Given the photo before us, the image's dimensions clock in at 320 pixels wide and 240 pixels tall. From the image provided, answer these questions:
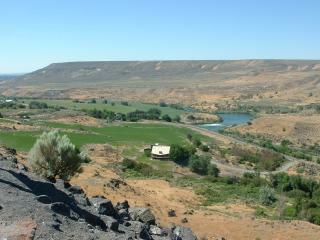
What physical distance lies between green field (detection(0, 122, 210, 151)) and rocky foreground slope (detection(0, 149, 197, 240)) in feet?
110

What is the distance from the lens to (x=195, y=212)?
3203cm

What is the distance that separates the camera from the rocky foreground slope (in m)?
15.1

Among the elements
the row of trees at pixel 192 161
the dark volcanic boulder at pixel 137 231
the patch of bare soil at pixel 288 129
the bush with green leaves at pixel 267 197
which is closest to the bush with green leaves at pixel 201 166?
the row of trees at pixel 192 161

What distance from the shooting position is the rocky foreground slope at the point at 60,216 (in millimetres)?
15055

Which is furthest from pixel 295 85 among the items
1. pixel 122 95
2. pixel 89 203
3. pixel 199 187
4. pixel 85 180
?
pixel 89 203

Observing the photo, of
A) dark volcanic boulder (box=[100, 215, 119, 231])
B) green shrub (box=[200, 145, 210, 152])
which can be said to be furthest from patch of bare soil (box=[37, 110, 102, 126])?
dark volcanic boulder (box=[100, 215, 119, 231])

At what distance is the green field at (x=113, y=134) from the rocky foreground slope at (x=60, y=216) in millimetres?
33598

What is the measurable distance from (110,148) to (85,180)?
28.9 meters

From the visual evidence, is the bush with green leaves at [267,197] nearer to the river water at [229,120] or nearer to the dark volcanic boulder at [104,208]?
the dark volcanic boulder at [104,208]

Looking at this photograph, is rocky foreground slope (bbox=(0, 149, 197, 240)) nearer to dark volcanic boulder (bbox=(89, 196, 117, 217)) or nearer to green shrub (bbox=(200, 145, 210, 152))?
dark volcanic boulder (bbox=(89, 196, 117, 217))

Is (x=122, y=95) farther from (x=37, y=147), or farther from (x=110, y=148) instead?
(x=37, y=147)

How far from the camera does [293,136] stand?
101m

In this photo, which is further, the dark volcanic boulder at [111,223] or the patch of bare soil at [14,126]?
the patch of bare soil at [14,126]

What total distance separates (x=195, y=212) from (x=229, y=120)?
91710 millimetres
